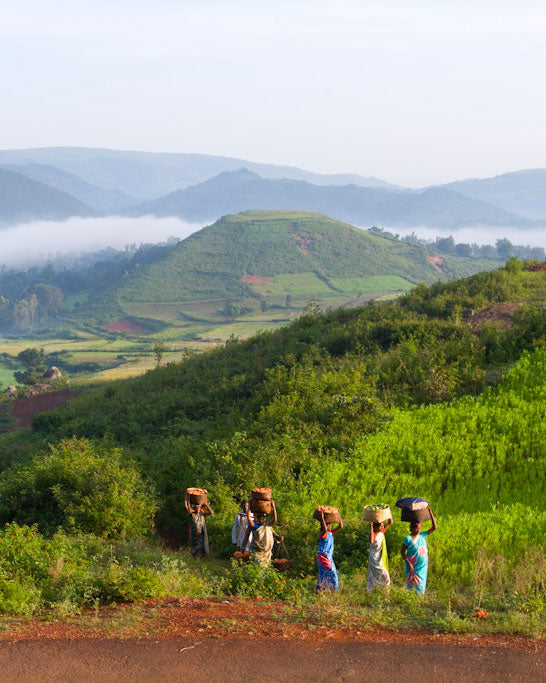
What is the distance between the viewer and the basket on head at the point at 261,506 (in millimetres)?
10492

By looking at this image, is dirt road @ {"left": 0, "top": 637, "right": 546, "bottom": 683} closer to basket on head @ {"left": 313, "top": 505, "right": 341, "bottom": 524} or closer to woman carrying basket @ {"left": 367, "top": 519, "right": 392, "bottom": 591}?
woman carrying basket @ {"left": 367, "top": 519, "right": 392, "bottom": 591}

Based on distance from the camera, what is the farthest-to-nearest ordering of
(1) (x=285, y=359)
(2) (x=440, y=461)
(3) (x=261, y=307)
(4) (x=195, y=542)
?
1. (3) (x=261, y=307)
2. (1) (x=285, y=359)
3. (2) (x=440, y=461)
4. (4) (x=195, y=542)

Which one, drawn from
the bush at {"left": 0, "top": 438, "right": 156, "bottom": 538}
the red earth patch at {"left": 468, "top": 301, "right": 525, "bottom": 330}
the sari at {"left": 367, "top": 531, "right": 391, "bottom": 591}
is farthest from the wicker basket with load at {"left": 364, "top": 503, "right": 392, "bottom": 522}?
the red earth patch at {"left": 468, "top": 301, "right": 525, "bottom": 330}

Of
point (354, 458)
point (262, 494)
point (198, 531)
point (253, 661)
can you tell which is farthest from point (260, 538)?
point (354, 458)

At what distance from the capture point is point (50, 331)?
18312 cm

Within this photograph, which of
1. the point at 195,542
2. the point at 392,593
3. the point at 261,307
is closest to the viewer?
the point at 392,593

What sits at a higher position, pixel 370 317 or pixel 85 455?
pixel 370 317

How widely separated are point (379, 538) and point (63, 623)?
4.20 m

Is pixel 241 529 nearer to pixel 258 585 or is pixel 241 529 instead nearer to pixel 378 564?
pixel 258 585

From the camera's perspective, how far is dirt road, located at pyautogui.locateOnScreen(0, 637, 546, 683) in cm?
698

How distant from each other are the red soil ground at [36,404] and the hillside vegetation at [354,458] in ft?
56.2

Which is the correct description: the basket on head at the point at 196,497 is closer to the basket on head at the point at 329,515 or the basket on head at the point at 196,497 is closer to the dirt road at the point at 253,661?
the basket on head at the point at 329,515

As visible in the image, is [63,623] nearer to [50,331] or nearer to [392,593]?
[392,593]

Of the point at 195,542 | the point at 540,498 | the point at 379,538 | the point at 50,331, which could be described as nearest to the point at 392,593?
the point at 379,538
